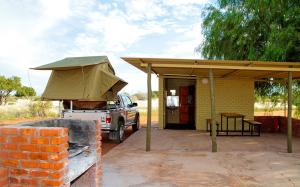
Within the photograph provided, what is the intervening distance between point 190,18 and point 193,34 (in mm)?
1765

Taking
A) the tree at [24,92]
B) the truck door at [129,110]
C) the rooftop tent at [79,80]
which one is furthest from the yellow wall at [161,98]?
the tree at [24,92]

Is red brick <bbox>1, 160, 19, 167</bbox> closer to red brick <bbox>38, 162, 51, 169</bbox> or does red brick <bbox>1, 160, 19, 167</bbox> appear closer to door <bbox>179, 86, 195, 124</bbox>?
red brick <bbox>38, 162, 51, 169</bbox>

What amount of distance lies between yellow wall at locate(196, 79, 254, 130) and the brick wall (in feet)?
40.5

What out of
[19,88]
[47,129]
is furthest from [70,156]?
[19,88]

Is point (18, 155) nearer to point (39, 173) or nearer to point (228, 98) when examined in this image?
point (39, 173)

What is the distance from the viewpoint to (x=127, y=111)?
12.7 metres

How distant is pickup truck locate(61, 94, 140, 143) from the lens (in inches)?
405

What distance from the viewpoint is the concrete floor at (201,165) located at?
6168 millimetres

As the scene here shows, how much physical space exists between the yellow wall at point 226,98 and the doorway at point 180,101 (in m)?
1.93

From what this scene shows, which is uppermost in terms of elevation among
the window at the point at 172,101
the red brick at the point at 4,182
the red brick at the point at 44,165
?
the window at the point at 172,101

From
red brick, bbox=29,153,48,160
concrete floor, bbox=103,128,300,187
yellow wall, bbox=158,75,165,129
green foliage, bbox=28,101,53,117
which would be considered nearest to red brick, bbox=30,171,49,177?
red brick, bbox=29,153,48,160

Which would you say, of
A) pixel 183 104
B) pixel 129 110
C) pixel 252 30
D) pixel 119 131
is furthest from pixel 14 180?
pixel 183 104

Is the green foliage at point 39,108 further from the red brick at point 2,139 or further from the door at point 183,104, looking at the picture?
the red brick at point 2,139

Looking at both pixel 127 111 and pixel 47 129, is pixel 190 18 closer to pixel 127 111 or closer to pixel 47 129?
pixel 127 111
